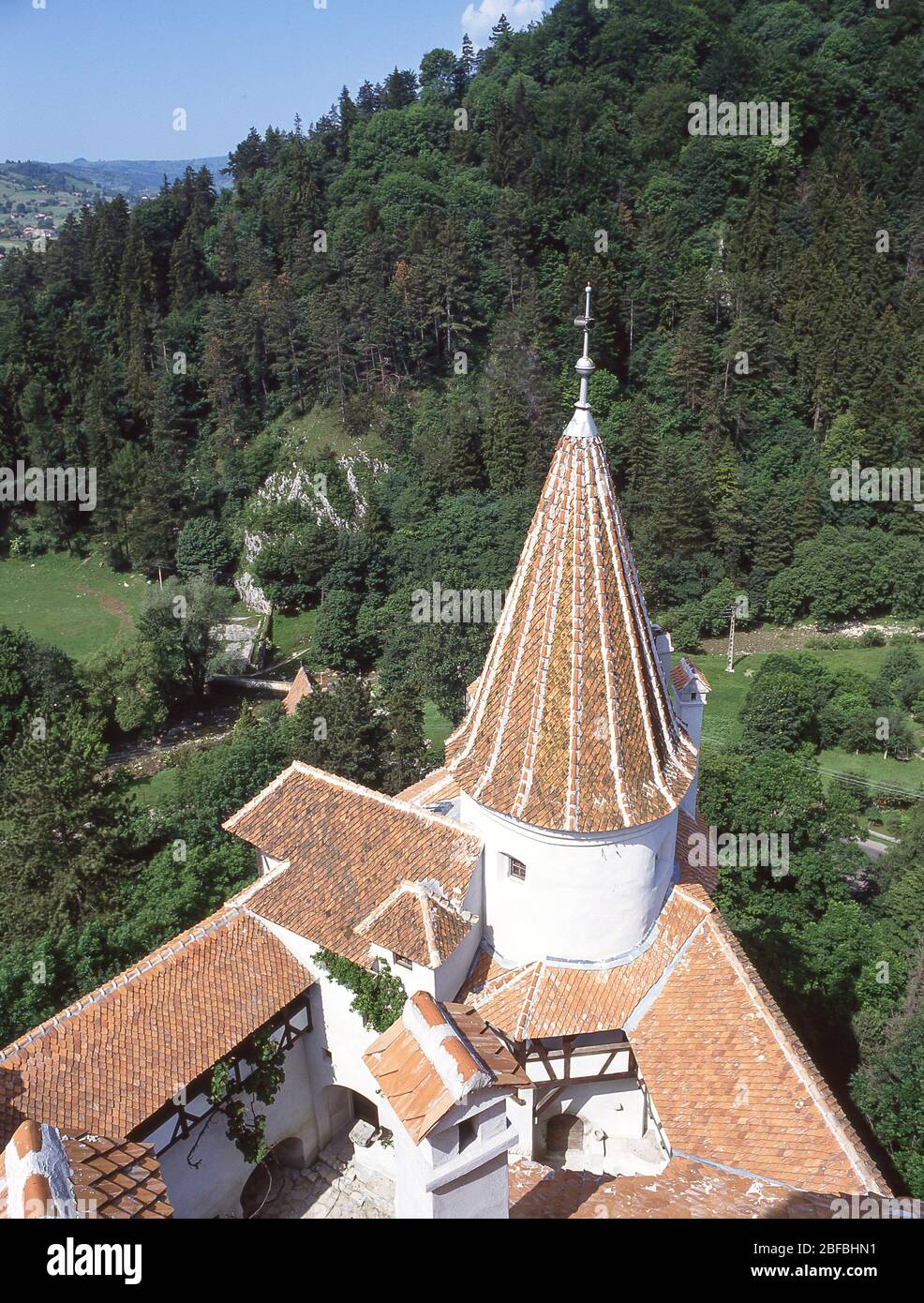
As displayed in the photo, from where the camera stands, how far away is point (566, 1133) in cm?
1912

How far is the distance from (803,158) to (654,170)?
1458cm

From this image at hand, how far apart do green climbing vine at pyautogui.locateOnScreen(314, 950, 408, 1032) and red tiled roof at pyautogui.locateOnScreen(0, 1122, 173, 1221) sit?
4.80m

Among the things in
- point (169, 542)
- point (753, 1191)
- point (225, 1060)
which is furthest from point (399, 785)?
point (169, 542)

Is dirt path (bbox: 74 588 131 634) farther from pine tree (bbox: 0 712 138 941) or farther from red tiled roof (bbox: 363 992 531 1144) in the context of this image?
red tiled roof (bbox: 363 992 531 1144)

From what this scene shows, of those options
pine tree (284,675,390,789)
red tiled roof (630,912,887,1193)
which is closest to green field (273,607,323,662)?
pine tree (284,675,390,789)

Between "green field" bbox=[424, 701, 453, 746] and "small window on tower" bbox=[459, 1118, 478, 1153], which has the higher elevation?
"small window on tower" bbox=[459, 1118, 478, 1153]

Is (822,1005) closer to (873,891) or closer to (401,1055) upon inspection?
(873,891)

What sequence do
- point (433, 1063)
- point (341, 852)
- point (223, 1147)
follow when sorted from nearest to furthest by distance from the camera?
point (433, 1063) → point (223, 1147) → point (341, 852)

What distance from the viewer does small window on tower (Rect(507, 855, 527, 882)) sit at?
18664 millimetres

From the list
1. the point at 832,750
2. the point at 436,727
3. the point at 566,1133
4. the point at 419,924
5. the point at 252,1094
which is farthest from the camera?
the point at 436,727

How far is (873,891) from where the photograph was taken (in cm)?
3634

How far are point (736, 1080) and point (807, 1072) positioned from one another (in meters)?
1.19

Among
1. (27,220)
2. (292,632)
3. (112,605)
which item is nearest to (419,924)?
(292,632)

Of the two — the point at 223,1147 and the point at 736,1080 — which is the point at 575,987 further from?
the point at 223,1147
